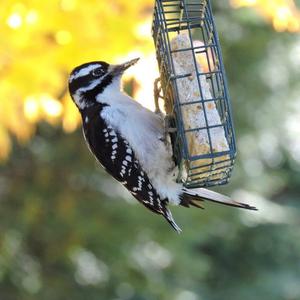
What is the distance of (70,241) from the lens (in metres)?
7.27

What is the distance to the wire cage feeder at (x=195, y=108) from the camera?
325 cm

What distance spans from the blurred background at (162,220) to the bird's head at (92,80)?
4.04 feet

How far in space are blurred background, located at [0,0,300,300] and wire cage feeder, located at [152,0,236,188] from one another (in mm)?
1614

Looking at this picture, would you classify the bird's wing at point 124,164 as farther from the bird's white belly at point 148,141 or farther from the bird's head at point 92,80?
the bird's head at point 92,80

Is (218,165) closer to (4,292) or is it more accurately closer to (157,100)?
(157,100)

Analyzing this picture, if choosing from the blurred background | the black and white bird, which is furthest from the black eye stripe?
the blurred background

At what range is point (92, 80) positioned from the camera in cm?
361

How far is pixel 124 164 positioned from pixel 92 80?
44 cm

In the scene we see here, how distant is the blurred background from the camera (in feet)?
23.7

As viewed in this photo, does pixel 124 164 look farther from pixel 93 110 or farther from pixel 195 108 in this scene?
pixel 195 108

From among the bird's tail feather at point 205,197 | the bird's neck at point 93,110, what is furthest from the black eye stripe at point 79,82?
the bird's tail feather at point 205,197

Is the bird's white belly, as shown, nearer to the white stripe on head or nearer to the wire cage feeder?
the wire cage feeder

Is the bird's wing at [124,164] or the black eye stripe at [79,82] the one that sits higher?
the black eye stripe at [79,82]

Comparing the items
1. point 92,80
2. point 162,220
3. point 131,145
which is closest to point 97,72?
point 92,80
